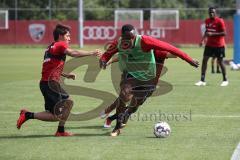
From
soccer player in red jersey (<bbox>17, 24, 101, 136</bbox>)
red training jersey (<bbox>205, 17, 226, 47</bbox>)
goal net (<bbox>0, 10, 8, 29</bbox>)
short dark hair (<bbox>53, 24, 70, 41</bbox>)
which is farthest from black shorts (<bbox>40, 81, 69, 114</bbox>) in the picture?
goal net (<bbox>0, 10, 8, 29</bbox>)

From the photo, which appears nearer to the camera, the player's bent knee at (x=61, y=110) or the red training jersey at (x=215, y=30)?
the player's bent knee at (x=61, y=110)

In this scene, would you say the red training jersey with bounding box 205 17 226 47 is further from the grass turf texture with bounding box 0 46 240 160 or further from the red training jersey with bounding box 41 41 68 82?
the red training jersey with bounding box 41 41 68 82

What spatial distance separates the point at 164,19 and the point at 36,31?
9.12 meters

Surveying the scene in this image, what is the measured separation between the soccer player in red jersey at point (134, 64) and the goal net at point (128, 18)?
38.6 metres

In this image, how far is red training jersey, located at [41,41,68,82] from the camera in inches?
424

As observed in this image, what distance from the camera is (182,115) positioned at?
13.5m

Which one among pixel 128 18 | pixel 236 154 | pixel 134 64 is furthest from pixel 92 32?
pixel 236 154

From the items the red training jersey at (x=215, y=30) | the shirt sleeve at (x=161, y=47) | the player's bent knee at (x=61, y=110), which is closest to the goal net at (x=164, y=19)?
the red training jersey at (x=215, y=30)

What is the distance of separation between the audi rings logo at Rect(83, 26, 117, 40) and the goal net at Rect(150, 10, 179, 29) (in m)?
2.90

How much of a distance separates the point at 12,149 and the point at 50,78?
161cm

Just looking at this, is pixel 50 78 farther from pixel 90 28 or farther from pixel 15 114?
pixel 90 28

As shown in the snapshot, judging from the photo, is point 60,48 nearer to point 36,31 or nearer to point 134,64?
point 134,64

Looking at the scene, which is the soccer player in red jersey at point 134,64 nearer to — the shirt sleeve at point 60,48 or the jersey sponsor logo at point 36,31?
the shirt sleeve at point 60,48

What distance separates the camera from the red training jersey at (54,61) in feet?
35.4
